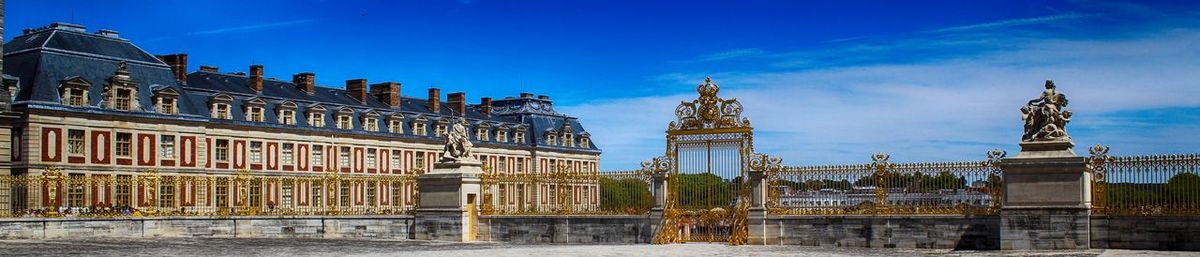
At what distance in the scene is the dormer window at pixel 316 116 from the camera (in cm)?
6412

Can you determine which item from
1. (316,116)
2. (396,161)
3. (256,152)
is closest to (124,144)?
(256,152)

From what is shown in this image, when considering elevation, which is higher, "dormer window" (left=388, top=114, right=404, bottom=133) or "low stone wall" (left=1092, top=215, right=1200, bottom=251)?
"dormer window" (left=388, top=114, right=404, bottom=133)

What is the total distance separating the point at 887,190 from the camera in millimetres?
26609

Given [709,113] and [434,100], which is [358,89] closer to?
[434,100]

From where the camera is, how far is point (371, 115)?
6800cm

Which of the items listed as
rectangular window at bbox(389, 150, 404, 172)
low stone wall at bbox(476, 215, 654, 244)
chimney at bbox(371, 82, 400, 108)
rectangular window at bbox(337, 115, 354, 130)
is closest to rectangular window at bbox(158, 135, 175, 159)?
rectangular window at bbox(337, 115, 354, 130)

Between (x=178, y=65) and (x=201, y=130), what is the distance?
10.9ft

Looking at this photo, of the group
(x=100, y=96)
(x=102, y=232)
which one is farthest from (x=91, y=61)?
(x=102, y=232)

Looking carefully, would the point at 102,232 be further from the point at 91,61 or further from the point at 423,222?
the point at 91,61

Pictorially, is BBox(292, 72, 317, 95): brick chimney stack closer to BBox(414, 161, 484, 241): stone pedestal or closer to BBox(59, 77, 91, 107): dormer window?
BBox(59, 77, 91, 107): dormer window

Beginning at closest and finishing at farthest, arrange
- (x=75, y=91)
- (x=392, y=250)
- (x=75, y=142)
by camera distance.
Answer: (x=392, y=250)
(x=75, y=91)
(x=75, y=142)

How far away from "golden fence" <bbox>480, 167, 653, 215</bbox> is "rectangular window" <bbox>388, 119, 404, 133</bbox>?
122 ft

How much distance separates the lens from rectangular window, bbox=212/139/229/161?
5912 centimetres

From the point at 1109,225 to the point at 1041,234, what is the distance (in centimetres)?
110
